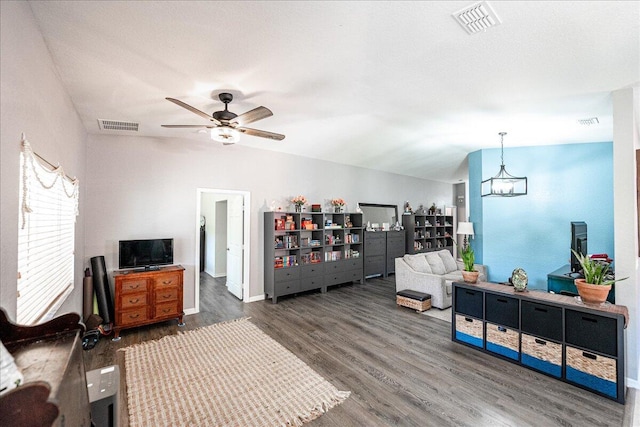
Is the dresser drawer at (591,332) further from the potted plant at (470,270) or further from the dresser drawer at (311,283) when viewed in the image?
the dresser drawer at (311,283)

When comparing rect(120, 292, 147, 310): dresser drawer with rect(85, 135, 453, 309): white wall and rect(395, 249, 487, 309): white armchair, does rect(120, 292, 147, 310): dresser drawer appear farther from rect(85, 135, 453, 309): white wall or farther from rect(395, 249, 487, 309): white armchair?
rect(395, 249, 487, 309): white armchair

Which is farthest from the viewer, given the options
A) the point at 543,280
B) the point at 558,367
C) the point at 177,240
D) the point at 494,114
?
the point at 543,280

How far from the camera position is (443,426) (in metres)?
2.12

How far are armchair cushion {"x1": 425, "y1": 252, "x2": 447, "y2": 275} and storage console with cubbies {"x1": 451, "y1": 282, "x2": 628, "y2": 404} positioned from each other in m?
2.09

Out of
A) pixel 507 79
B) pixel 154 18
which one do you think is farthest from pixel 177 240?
pixel 507 79

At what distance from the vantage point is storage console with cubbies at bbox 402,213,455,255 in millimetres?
8117

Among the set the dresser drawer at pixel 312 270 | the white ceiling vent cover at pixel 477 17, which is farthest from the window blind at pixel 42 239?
the dresser drawer at pixel 312 270

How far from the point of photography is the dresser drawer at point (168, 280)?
3.96 m

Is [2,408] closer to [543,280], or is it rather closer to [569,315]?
[569,315]

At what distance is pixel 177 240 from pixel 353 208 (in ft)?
13.4

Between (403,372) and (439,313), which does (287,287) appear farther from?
(403,372)

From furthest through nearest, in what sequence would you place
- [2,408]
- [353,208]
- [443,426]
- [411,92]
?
[353,208]
[411,92]
[443,426]
[2,408]

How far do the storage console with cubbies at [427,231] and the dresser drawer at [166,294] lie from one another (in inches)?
243

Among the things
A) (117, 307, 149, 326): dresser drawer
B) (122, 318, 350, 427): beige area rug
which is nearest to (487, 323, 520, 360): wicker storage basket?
(122, 318, 350, 427): beige area rug
